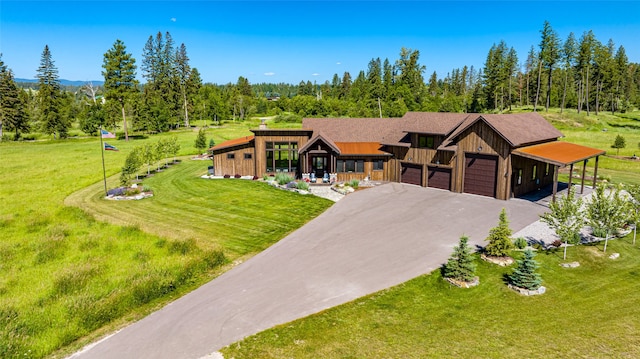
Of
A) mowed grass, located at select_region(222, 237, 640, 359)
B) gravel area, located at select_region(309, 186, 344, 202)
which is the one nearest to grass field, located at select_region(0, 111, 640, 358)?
mowed grass, located at select_region(222, 237, 640, 359)

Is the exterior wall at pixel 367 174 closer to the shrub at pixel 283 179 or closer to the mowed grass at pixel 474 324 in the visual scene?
the shrub at pixel 283 179

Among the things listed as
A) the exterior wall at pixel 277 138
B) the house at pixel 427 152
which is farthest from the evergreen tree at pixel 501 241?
the exterior wall at pixel 277 138

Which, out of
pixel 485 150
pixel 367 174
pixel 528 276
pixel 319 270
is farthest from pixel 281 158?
pixel 528 276

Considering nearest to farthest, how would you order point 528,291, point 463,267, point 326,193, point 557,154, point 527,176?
point 528,291, point 463,267, point 557,154, point 527,176, point 326,193

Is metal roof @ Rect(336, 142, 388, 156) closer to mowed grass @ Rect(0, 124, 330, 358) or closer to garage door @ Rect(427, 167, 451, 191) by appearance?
garage door @ Rect(427, 167, 451, 191)

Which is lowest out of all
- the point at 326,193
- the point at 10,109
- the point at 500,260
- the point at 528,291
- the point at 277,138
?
the point at 528,291

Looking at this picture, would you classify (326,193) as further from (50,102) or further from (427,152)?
(50,102)
